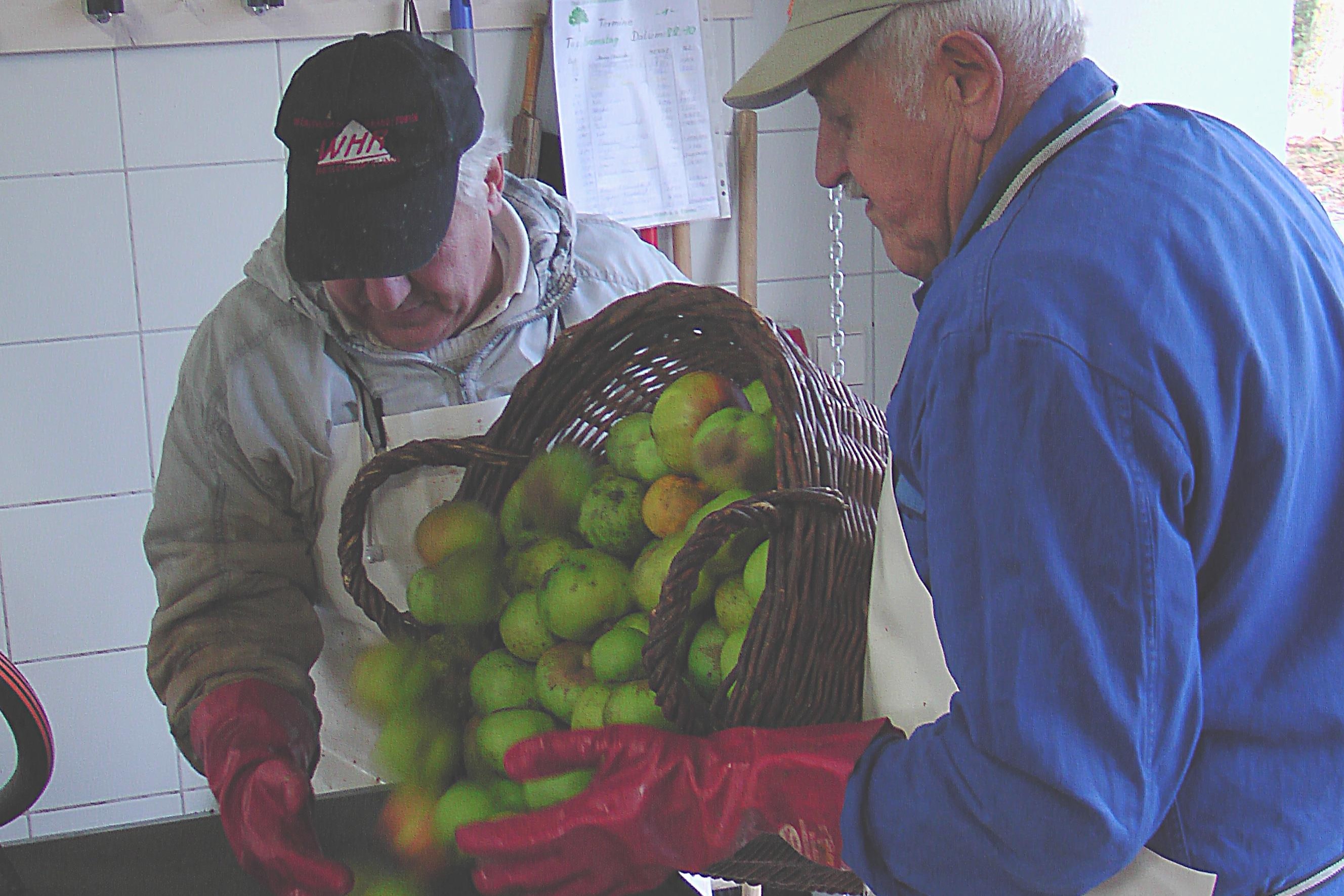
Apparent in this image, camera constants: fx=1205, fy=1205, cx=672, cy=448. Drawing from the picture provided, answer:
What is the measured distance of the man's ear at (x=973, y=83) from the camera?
26.9 inches

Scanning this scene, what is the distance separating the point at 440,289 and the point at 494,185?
155 millimetres

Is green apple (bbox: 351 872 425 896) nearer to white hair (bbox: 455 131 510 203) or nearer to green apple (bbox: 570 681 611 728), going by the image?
green apple (bbox: 570 681 611 728)

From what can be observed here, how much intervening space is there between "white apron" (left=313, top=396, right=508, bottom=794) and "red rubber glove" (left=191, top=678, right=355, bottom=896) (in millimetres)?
129

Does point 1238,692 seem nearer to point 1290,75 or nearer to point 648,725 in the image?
point 648,725

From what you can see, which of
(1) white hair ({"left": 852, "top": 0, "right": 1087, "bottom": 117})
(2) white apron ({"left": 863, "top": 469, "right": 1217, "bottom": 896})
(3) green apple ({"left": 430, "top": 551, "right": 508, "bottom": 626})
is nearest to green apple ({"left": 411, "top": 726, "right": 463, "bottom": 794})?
(3) green apple ({"left": 430, "top": 551, "right": 508, "bottom": 626})

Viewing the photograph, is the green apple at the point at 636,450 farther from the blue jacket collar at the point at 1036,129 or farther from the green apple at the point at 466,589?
the blue jacket collar at the point at 1036,129

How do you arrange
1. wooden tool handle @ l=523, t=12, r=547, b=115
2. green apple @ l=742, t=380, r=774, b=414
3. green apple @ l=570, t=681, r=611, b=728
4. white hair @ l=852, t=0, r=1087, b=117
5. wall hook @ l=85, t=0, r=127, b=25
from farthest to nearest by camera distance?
wooden tool handle @ l=523, t=12, r=547, b=115, wall hook @ l=85, t=0, r=127, b=25, green apple @ l=742, t=380, r=774, b=414, green apple @ l=570, t=681, r=611, b=728, white hair @ l=852, t=0, r=1087, b=117

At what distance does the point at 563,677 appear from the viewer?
94 centimetres

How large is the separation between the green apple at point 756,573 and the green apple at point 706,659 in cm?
4

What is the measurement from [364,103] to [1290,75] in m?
2.00

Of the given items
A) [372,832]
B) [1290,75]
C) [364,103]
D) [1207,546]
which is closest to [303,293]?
[364,103]

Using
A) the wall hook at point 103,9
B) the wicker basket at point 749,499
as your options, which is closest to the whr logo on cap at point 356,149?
the wicker basket at point 749,499

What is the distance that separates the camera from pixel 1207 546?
2.05ft

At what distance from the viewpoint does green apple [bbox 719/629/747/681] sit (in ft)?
2.86
